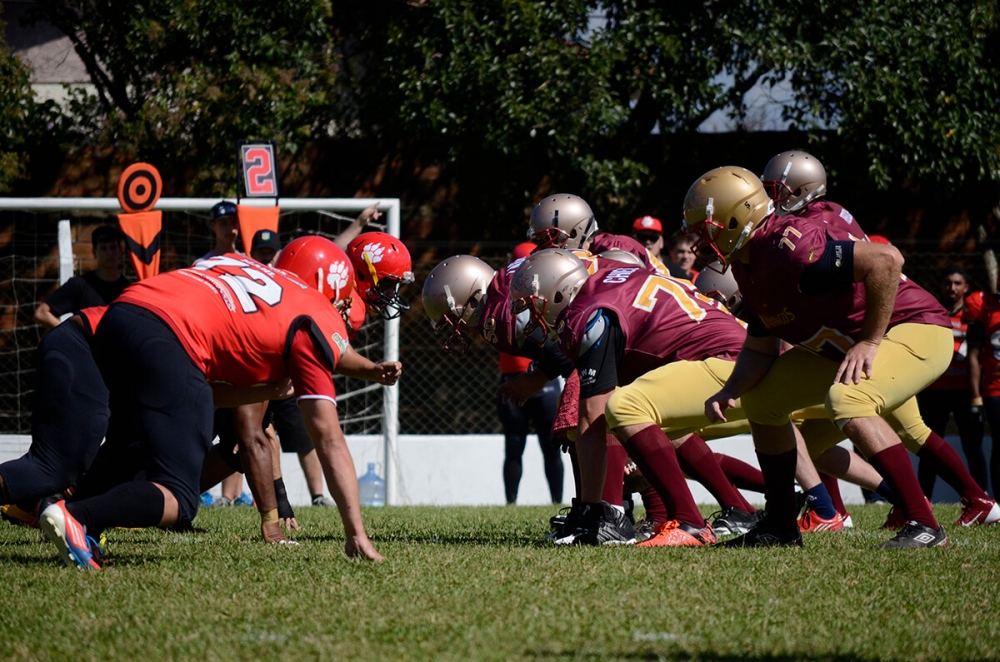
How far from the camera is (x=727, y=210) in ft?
17.5

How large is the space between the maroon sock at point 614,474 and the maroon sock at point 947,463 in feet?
6.53

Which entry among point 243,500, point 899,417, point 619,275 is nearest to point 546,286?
point 619,275

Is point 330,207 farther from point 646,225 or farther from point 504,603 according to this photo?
point 504,603

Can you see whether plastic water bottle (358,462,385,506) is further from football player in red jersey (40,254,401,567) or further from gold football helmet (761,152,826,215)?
football player in red jersey (40,254,401,567)

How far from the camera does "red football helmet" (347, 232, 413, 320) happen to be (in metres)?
6.78

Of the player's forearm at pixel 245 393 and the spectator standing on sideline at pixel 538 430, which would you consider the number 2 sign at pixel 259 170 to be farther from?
the player's forearm at pixel 245 393

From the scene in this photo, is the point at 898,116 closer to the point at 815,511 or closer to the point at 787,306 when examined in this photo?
the point at 815,511

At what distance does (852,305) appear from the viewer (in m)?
5.32

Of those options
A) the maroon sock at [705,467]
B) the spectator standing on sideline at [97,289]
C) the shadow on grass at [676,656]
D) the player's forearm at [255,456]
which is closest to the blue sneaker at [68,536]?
the player's forearm at [255,456]

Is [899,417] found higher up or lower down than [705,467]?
higher up

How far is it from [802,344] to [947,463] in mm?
1847

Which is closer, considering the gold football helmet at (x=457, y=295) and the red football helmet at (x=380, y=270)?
the gold football helmet at (x=457, y=295)

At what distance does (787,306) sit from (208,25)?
953 cm

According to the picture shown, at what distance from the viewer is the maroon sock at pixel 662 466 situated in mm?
5590
